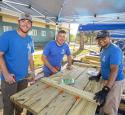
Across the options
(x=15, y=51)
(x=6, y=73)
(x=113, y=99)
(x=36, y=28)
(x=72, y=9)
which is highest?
(x=36, y=28)

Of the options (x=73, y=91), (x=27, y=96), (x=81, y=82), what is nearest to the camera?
(x=27, y=96)

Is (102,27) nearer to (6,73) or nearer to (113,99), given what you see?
(113,99)

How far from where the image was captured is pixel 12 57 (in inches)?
119

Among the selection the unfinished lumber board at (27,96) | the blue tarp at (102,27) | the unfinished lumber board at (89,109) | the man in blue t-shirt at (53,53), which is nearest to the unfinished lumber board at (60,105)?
the unfinished lumber board at (89,109)

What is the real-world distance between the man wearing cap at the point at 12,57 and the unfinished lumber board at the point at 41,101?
27.5 inches

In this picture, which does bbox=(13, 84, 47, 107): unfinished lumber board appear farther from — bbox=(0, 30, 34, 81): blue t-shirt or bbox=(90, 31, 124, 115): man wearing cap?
bbox=(90, 31, 124, 115): man wearing cap

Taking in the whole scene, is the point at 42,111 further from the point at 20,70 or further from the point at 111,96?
the point at 111,96

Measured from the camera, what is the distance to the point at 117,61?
2.90 metres

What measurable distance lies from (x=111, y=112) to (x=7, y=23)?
20.6m

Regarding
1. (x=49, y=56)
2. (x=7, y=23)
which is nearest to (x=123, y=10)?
(x=49, y=56)

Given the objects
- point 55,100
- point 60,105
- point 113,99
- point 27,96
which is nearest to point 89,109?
point 60,105

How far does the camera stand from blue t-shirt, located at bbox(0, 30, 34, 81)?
9.57 ft

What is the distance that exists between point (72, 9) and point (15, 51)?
3.33m

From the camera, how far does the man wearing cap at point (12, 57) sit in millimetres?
2900
